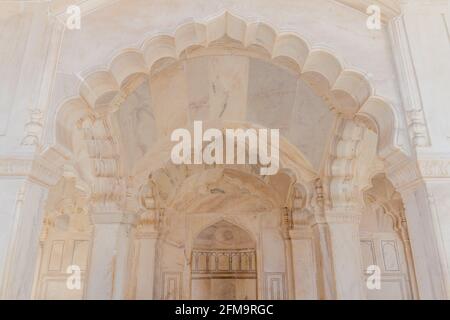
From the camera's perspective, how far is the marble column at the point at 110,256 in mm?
5426

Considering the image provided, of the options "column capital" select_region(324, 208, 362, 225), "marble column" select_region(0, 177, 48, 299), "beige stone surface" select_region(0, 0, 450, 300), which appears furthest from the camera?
"column capital" select_region(324, 208, 362, 225)

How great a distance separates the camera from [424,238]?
2982 millimetres

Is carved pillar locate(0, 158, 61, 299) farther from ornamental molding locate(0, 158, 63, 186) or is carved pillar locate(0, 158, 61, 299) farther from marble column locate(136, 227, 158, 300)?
marble column locate(136, 227, 158, 300)

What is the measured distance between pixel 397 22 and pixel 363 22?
32 cm

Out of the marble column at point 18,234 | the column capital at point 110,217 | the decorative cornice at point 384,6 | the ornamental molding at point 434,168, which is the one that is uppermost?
the decorative cornice at point 384,6

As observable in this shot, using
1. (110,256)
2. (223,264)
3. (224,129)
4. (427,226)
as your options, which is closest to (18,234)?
(110,256)

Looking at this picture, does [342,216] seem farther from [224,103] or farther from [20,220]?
[20,220]

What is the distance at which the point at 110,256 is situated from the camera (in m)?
5.52

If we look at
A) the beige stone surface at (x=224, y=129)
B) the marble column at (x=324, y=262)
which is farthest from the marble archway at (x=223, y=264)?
the marble column at (x=324, y=262)

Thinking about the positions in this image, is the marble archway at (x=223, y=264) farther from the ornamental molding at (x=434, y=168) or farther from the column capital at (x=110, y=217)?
the ornamental molding at (x=434, y=168)

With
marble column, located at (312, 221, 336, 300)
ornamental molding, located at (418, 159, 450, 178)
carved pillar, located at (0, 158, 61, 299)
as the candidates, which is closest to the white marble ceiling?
marble column, located at (312, 221, 336, 300)

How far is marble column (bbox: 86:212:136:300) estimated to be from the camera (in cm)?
543

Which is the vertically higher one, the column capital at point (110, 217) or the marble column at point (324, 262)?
the column capital at point (110, 217)

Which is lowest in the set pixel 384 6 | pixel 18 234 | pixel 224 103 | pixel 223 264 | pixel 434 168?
pixel 18 234
